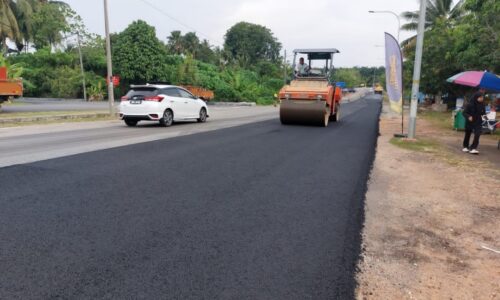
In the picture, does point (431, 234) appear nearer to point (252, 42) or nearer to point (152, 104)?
point (152, 104)

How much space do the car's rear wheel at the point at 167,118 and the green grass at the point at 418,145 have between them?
27.4 feet

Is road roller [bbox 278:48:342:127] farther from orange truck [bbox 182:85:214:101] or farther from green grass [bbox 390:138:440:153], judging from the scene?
orange truck [bbox 182:85:214:101]

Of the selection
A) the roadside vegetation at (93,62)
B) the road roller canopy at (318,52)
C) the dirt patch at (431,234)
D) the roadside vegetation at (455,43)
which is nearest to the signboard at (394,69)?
the roadside vegetation at (455,43)

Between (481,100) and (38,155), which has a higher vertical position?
(481,100)

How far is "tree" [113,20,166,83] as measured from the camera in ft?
135

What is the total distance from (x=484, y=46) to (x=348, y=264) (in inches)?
621

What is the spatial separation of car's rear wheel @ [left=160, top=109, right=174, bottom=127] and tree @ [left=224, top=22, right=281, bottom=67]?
→ 257 feet

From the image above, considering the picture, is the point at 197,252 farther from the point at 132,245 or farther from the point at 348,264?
the point at 348,264

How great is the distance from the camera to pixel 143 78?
4191 cm

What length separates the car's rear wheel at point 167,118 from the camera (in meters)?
15.1

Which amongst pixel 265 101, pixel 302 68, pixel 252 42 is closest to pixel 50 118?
pixel 302 68

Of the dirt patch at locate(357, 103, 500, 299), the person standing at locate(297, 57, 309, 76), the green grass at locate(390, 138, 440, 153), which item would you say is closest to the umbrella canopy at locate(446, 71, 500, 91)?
the green grass at locate(390, 138, 440, 153)

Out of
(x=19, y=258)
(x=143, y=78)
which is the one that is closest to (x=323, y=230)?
(x=19, y=258)

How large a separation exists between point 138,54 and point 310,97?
3083 centimetres
